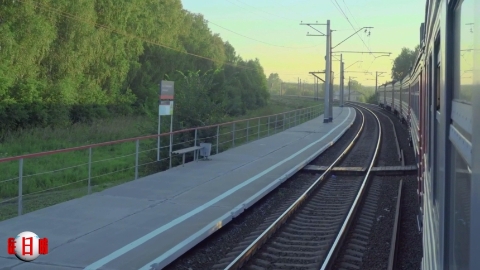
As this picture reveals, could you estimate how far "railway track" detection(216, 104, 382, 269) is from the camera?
8070mm

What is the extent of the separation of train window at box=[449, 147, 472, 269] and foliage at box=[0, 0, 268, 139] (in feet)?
60.2

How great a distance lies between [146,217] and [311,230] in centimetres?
269

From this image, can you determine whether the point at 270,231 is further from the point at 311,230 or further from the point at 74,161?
the point at 74,161

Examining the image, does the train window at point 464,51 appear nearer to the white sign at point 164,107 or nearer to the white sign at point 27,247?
the white sign at point 27,247

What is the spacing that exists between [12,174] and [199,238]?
11.7 m

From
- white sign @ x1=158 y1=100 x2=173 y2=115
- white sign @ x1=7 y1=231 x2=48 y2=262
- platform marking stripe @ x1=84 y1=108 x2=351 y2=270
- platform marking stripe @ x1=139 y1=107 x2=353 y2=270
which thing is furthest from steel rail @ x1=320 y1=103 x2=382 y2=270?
white sign @ x1=158 y1=100 x2=173 y2=115

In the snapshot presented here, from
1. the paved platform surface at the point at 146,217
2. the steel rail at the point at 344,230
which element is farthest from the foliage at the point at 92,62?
the steel rail at the point at 344,230

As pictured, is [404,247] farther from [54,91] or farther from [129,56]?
[129,56]

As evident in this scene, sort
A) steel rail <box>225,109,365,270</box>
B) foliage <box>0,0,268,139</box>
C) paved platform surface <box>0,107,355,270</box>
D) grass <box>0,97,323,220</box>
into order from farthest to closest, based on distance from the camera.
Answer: foliage <box>0,0,268,139</box>, grass <box>0,97,323,220</box>, steel rail <box>225,109,365,270</box>, paved platform surface <box>0,107,355,270</box>

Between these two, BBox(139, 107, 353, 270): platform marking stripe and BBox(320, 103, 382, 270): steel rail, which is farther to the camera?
BBox(320, 103, 382, 270): steel rail

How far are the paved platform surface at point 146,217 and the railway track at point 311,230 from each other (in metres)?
0.81

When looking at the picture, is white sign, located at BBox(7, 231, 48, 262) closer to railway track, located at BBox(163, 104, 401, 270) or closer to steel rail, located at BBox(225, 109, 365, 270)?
railway track, located at BBox(163, 104, 401, 270)

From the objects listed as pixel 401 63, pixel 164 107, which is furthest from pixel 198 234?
pixel 401 63

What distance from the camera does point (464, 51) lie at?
191 cm
